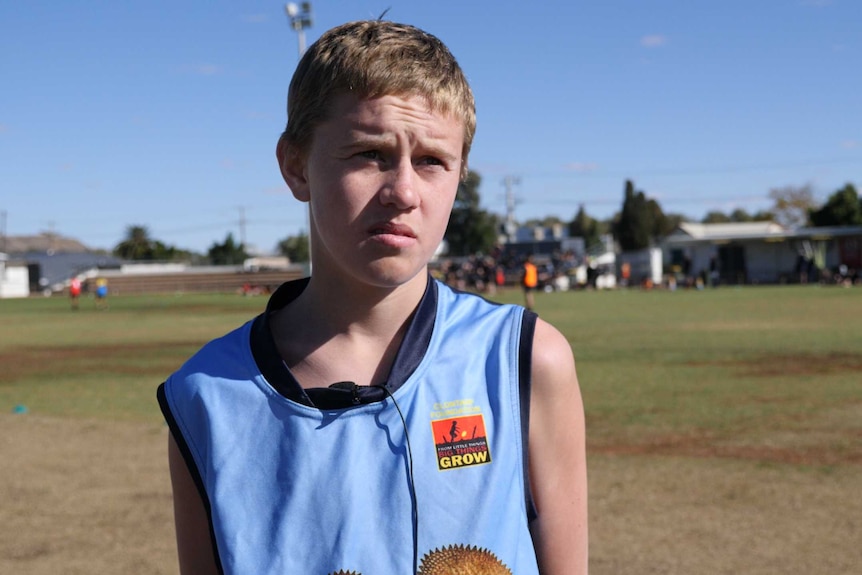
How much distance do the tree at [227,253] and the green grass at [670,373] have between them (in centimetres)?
7412

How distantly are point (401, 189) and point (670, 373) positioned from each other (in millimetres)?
13588

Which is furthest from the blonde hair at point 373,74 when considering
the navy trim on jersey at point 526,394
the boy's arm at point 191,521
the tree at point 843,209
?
the tree at point 843,209

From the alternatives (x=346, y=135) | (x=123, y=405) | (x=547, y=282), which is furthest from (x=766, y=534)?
(x=547, y=282)

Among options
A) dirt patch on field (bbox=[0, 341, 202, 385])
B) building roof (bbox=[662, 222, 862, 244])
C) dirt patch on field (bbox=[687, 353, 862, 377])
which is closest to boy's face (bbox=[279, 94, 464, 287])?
dirt patch on field (bbox=[687, 353, 862, 377])

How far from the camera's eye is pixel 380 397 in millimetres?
1660

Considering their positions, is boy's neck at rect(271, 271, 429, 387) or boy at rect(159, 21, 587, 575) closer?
boy at rect(159, 21, 587, 575)

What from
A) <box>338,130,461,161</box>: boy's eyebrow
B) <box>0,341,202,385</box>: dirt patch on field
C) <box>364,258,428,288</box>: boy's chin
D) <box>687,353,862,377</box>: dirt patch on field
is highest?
<box>338,130,461,161</box>: boy's eyebrow

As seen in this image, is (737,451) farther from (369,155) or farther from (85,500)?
(369,155)

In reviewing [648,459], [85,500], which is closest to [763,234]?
[648,459]

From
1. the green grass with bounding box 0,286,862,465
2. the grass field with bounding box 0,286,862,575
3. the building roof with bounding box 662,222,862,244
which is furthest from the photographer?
the building roof with bounding box 662,222,862,244

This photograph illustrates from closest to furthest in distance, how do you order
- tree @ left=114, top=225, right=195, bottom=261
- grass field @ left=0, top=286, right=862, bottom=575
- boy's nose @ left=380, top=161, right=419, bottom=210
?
boy's nose @ left=380, top=161, right=419, bottom=210, grass field @ left=0, top=286, right=862, bottom=575, tree @ left=114, top=225, right=195, bottom=261

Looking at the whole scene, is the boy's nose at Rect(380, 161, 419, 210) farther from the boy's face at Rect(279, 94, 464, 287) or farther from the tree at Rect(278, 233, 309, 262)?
the tree at Rect(278, 233, 309, 262)

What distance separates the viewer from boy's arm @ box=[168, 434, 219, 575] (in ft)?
5.74

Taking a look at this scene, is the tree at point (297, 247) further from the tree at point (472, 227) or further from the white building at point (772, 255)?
the white building at point (772, 255)
